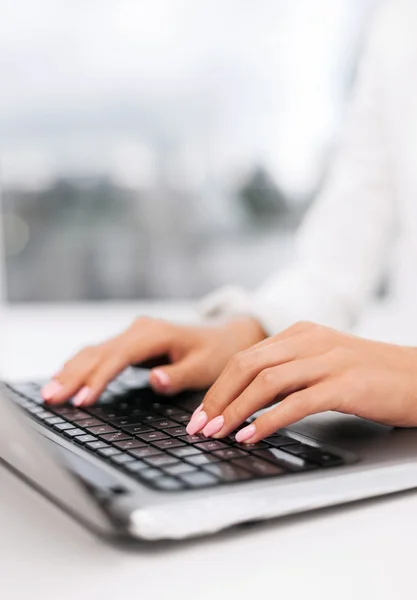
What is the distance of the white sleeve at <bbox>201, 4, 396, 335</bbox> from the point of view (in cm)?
105

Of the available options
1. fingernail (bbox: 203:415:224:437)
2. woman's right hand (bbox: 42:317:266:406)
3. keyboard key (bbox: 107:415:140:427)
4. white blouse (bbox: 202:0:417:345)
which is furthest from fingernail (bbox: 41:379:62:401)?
white blouse (bbox: 202:0:417:345)

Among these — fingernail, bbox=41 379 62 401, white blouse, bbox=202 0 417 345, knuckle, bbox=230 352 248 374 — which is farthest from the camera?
white blouse, bbox=202 0 417 345

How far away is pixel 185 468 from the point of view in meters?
0.42

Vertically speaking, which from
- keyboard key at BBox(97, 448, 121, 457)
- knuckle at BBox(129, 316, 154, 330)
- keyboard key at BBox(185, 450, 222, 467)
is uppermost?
knuckle at BBox(129, 316, 154, 330)

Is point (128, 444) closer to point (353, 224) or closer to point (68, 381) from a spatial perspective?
point (68, 381)

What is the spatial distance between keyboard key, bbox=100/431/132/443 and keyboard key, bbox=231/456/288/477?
0.33 ft

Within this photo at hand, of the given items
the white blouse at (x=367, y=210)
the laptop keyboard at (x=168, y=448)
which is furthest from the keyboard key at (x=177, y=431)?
the white blouse at (x=367, y=210)

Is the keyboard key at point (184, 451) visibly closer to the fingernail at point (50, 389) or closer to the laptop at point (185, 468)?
the laptop at point (185, 468)

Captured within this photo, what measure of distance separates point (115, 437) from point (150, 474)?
0.10 m

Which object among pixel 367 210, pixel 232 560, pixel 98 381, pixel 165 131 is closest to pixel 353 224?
pixel 367 210

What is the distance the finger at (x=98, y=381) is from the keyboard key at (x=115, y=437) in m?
0.13

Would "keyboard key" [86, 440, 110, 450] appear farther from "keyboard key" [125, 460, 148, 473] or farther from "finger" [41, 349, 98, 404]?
"finger" [41, 349, 98, 404]

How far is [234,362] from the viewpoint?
0.56 meters

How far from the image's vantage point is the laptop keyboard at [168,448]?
415 millimetres
